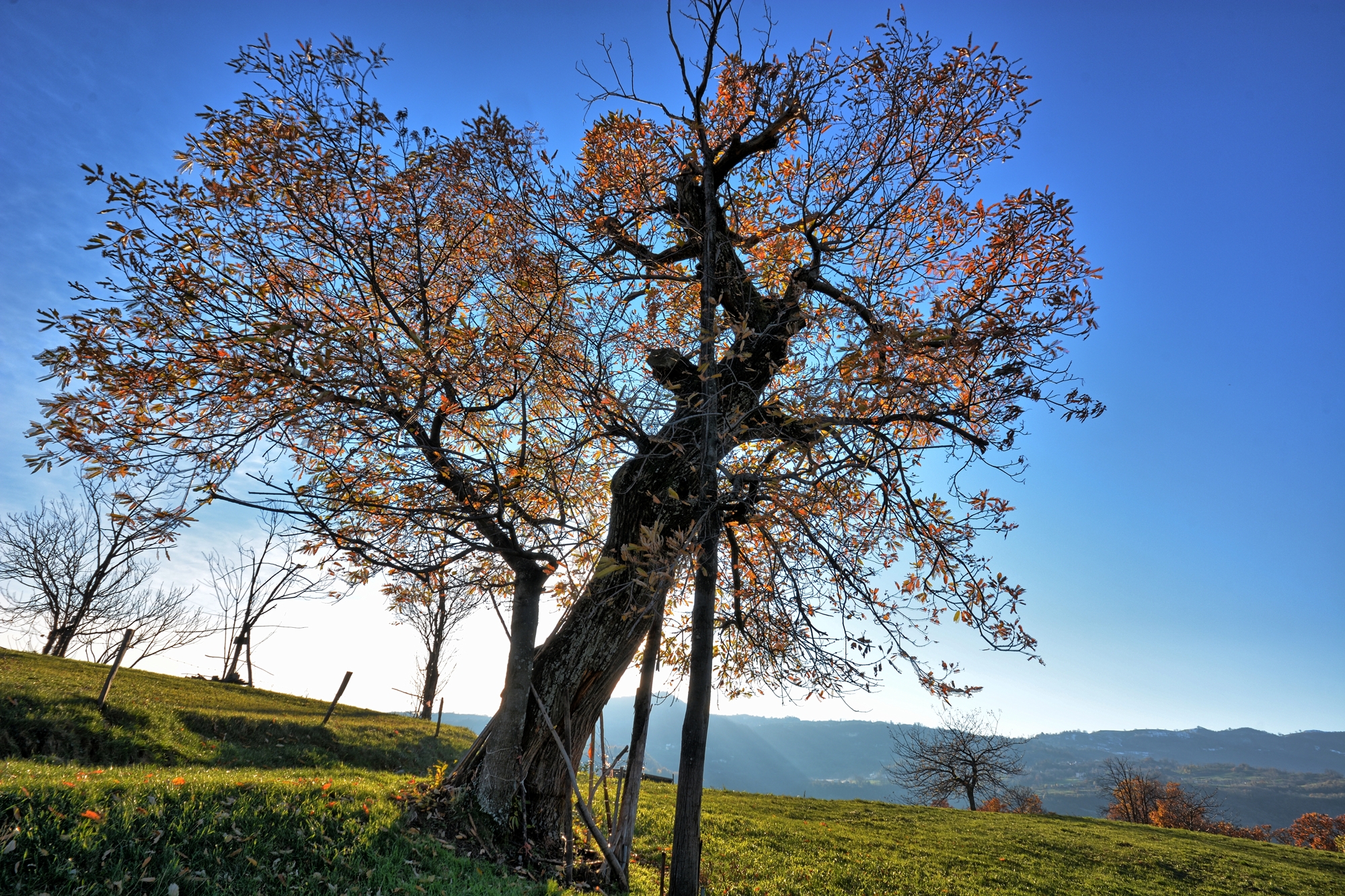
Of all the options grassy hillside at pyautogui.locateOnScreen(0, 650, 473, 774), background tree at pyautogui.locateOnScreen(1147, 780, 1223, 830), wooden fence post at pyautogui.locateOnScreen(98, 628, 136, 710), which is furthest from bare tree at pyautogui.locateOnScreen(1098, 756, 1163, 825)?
wooden fence post at pyautogui.locateOnScreen(98, 628, 136, 710)

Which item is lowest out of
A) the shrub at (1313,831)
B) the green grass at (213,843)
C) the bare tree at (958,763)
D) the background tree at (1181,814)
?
the shrub at (1313,831)

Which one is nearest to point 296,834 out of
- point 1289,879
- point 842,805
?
point 842,805

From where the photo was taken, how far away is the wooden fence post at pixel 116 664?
1336 cm

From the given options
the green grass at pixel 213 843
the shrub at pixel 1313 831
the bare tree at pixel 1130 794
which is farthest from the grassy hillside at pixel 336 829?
the shrub at pixel 1313 831

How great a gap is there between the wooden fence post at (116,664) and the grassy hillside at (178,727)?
16cm

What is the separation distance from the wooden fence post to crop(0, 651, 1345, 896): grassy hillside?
28cm

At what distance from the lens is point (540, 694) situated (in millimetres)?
7926

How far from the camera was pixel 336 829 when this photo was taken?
600 centimetres

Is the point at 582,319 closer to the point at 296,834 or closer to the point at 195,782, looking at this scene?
the point at 296,834

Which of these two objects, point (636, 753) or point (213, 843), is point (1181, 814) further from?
point (213, 843)

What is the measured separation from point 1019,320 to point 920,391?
1476 mm

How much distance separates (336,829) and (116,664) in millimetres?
12276

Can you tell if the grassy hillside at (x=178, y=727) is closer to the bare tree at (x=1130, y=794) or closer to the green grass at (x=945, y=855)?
the green grass at (x=945, y=855)

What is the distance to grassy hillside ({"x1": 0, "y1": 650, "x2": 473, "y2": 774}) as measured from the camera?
1212 centimetres
